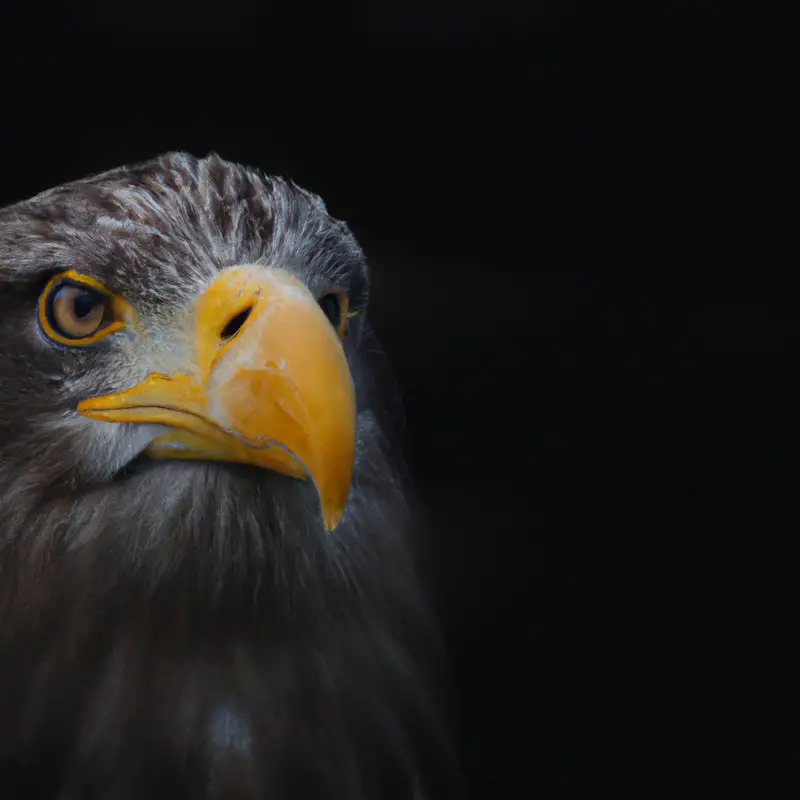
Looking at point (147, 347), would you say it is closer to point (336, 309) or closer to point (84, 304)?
point (84, 304)

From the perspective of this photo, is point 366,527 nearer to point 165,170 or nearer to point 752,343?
point 165,170

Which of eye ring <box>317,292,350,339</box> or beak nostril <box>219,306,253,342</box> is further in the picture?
eye ring <box>317,292,350,339</box>

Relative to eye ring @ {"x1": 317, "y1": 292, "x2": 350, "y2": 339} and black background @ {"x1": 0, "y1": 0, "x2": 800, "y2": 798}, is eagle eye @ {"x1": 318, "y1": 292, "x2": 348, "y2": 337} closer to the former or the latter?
eye ring @ {"x1": 317, "y1": 292, "x2": 350, "y2": 339}

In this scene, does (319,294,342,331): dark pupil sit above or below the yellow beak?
above

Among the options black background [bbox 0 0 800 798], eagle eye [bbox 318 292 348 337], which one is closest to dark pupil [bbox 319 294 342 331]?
eagle eye [bbox 318 292 348 337]

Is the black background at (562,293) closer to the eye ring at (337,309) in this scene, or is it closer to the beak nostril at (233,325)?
the eye ring at (337,309)

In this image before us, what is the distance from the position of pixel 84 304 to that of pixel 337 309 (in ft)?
0.99

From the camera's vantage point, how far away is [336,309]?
1.10 m

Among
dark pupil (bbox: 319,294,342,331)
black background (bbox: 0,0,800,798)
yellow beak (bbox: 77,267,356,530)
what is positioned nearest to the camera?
yellow beak (bbox: 77,267,356,530)

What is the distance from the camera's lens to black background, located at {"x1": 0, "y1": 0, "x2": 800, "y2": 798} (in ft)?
4.73

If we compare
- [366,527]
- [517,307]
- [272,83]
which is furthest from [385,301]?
[366,527]

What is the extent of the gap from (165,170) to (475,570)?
90 cm

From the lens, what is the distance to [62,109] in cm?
157

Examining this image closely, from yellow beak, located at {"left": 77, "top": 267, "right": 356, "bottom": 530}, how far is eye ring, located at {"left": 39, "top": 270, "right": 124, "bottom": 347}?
8 cm
